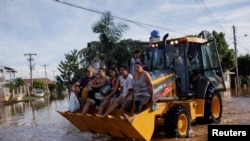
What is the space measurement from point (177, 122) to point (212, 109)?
9.58 ft

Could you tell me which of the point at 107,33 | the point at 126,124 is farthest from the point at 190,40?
the point at 107,33

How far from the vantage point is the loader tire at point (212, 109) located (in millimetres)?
11915

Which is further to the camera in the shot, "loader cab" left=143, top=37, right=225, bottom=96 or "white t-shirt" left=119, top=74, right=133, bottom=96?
"loader cab" left=143, top=37, right=225, bottom=96

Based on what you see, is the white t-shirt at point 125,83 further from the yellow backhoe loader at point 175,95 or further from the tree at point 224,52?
the tree at point 224,52

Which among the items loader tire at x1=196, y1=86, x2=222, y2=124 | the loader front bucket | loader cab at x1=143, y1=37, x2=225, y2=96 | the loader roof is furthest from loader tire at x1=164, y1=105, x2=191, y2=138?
the loader roof

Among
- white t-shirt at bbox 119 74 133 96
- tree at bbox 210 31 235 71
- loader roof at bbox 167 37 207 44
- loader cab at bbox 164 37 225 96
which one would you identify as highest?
tree at bbox 210 31 235 71

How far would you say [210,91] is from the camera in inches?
475

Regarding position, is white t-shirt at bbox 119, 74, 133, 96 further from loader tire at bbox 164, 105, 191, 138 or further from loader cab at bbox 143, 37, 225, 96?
loader tire at bbox 164, 105, 191, 138

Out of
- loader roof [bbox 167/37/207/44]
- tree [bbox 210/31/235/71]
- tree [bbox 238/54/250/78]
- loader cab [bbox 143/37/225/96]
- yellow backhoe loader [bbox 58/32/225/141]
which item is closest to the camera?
yellow backhoe loader [bbox 58/32/225/141]

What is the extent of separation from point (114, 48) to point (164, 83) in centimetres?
1957

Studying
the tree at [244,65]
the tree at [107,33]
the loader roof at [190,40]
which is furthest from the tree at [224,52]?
the loader roof at [190,40]

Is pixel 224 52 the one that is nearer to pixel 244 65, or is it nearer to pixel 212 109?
pixel 244 65

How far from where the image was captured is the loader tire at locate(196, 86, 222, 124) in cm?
1191

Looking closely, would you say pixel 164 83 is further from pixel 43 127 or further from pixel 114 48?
pixel 114 48
